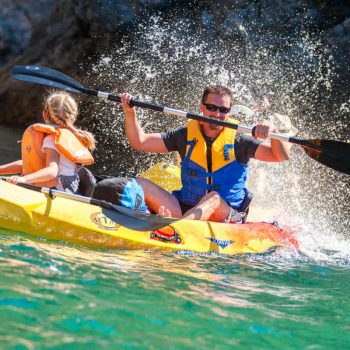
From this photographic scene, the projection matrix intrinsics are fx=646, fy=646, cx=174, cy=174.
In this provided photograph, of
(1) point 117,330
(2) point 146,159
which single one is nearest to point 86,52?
(2) point 146,159

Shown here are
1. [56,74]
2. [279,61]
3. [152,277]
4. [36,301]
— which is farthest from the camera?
[279,61]

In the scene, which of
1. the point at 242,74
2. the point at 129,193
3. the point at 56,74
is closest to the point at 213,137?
the point at 129,193

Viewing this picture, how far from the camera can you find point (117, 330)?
103 inches

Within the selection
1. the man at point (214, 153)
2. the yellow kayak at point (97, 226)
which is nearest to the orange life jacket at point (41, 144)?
the yellow kayak at point (97, 226)

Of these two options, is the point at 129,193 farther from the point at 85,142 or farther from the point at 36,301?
the point at 36,301

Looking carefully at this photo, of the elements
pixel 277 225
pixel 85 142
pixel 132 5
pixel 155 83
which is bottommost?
pixel 277 225

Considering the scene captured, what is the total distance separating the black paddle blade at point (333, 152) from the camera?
481 centimetres

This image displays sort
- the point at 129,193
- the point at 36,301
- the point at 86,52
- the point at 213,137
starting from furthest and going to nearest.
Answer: the point at 86,52, the point at 213,137, the point at 129,193, the point at 36,301

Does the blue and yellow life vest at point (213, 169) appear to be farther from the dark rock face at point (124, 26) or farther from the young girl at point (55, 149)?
the dark rock face at point (124, 26)

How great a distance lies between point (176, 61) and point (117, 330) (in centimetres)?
774

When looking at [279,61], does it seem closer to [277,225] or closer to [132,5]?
[132,5]

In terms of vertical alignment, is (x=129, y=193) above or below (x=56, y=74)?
below

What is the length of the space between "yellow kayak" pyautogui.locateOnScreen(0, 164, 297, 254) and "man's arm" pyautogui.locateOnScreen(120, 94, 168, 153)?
0.76 m

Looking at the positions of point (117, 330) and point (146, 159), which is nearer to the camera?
point (117, 330)
